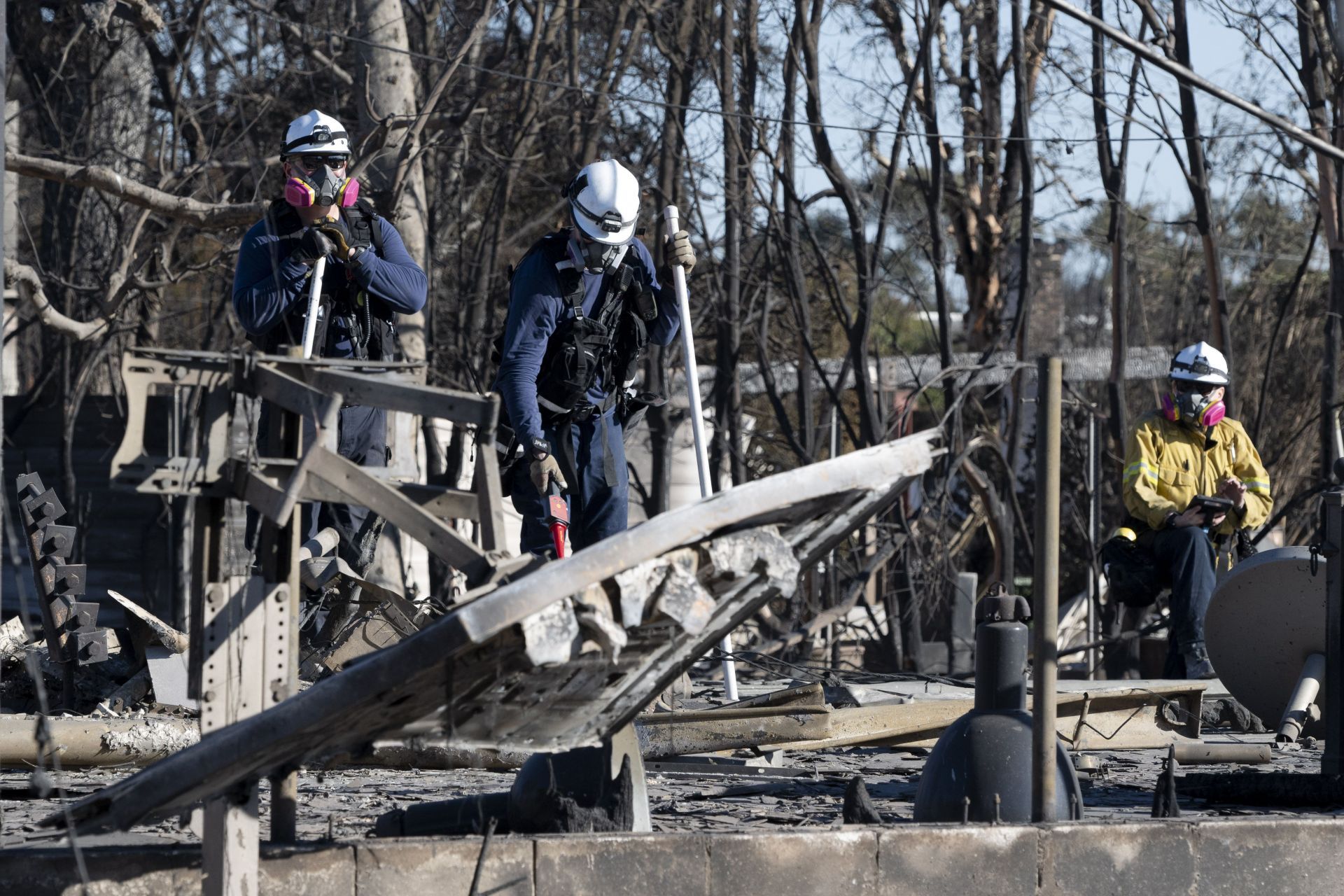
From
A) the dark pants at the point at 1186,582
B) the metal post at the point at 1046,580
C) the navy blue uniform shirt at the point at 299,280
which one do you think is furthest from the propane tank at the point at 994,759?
the dark pants at the point at 1186,582

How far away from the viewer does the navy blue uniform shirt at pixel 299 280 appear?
255 inches

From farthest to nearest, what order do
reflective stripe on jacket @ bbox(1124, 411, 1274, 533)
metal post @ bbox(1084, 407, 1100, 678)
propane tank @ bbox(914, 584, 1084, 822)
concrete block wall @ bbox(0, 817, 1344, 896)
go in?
metal post @ bbox(1084, 407, 1100, 678) → reflective stripe on jacket @ bbox(1124, 411, 1274, 533) → propane tank @ bbox(914, 584, 1084, 822) → concrete block wall @ bbox(0, 817, 1344, 896)

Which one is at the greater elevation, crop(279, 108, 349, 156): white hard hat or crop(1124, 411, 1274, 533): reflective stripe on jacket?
crop(279, 108, 349, 156): white hard hat

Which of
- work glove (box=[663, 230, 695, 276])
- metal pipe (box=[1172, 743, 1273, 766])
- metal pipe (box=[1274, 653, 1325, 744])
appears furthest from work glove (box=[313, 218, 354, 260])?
metal pipe (box=[1274, 653, 1325, 744])

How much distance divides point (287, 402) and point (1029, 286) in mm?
9242

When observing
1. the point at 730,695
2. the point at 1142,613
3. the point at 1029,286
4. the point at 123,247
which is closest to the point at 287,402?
the point at 730,695

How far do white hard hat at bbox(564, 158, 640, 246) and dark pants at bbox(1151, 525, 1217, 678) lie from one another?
3.66m

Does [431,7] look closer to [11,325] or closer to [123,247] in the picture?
[123,247]

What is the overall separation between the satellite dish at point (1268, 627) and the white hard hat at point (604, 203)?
303 centimetres

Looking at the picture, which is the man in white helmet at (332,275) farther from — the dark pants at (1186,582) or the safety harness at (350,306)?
the dark pants at (1186,582)

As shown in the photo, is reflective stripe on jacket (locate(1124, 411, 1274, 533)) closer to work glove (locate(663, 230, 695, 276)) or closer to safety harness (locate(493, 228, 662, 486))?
work glove (locate(663, 230, 695, 276))

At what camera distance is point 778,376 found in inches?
583

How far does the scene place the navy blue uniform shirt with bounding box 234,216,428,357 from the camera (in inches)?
255

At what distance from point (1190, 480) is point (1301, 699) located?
232 centimetres
